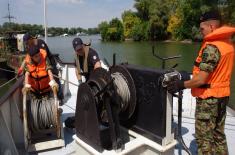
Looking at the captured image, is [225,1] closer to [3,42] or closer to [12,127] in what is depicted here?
[3,42]

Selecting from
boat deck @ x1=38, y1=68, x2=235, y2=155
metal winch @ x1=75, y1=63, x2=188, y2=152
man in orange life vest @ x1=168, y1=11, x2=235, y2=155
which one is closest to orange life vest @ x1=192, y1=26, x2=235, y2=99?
man in orange life vest @ x1=168, y1=11, x2=235, y2=155

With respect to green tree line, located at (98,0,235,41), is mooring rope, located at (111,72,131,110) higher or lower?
lower

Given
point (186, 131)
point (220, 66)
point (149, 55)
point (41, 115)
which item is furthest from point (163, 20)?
point (220, 66)

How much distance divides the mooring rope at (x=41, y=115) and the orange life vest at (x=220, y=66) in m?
2.24

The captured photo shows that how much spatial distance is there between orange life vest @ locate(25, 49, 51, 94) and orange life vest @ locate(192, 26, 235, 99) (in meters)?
2.59

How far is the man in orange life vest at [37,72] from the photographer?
188 inches

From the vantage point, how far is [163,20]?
63750 millimetres

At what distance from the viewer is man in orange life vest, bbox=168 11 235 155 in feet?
10.7

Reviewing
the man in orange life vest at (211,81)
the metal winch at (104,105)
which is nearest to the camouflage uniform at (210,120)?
the man in orange life vest at (211,81)

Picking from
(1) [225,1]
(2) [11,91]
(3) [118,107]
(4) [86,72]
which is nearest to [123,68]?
(3) [118,107]

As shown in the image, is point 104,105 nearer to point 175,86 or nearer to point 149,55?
point 175,86

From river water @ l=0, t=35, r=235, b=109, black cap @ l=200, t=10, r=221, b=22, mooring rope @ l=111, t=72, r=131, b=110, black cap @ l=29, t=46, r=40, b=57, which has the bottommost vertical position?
river water @ l=0, t=35, r=235, b=109

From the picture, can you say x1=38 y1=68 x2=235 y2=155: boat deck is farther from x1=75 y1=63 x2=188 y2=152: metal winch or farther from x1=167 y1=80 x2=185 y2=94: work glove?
x1=167 y1=80 x2=185 y2=94: work glove

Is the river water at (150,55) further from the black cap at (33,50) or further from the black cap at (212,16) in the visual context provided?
the black cap at (212,16)
